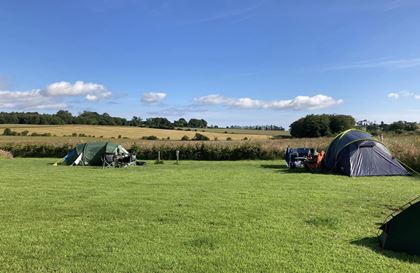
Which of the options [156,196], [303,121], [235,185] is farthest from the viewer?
[303,121]

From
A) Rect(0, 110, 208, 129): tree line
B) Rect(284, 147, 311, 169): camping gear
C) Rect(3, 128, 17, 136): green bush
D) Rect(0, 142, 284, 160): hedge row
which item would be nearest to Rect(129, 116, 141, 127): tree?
Rect(0, 110, 208, 129): tree line

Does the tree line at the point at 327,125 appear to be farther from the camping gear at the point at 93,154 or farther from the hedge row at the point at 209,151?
the camping gear at the point at 93,154

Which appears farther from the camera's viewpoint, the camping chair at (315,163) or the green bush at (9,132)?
the green bush at (9,132)

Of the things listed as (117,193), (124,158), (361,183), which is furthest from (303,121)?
(117,193)

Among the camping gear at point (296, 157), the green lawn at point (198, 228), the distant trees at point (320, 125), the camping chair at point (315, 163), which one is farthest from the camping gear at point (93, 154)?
the distant trees at point (320, 125)

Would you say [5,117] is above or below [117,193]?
above

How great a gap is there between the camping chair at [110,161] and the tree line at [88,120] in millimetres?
48104

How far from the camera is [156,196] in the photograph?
1205 cm

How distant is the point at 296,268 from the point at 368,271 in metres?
0.96

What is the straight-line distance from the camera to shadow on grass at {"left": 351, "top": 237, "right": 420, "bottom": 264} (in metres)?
6.26

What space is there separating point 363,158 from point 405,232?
12.9 meters

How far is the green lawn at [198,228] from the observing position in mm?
5977

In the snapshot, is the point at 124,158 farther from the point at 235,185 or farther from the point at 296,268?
the point at 296,268

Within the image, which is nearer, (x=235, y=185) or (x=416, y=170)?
(x=235, y=185)
